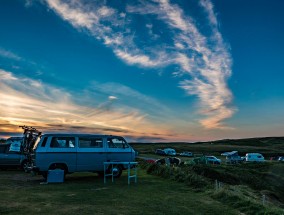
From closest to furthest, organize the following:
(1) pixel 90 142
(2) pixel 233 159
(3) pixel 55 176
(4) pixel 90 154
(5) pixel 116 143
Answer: (3) pixel 55 176 < (4) pixel 90 154 < (1) pixel 90 142 < (5) pixel 116 143 < (2) pixel 233 159

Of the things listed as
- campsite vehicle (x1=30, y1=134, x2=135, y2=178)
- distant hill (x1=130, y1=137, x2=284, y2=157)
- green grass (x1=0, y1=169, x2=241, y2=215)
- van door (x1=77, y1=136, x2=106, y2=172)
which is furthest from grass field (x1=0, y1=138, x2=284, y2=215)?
distant hill (x1=130, y1=137, x2=284, y2=157)

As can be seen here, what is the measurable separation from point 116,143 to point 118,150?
1.52 ft

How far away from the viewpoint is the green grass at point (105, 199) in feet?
33.9

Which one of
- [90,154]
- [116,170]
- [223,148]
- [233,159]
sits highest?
[223,148]

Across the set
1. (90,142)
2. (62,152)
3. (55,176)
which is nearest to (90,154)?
(90,142)

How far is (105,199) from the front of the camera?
476 inches

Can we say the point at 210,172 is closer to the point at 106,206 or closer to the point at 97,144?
the point at 97,144

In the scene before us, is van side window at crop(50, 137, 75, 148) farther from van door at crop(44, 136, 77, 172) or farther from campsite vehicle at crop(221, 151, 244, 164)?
campsite vehicle at crop(221, 151, 244, 164)

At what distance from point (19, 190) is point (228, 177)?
864 inches

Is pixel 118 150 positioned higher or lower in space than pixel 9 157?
higher

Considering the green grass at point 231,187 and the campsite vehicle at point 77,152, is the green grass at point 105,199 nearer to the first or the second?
the green grass at point 231,187

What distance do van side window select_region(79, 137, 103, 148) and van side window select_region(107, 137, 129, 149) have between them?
0.54 m

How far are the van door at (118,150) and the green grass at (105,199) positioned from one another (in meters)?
2.49

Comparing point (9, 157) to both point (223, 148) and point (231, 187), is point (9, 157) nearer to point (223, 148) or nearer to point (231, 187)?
point (231, 187)
